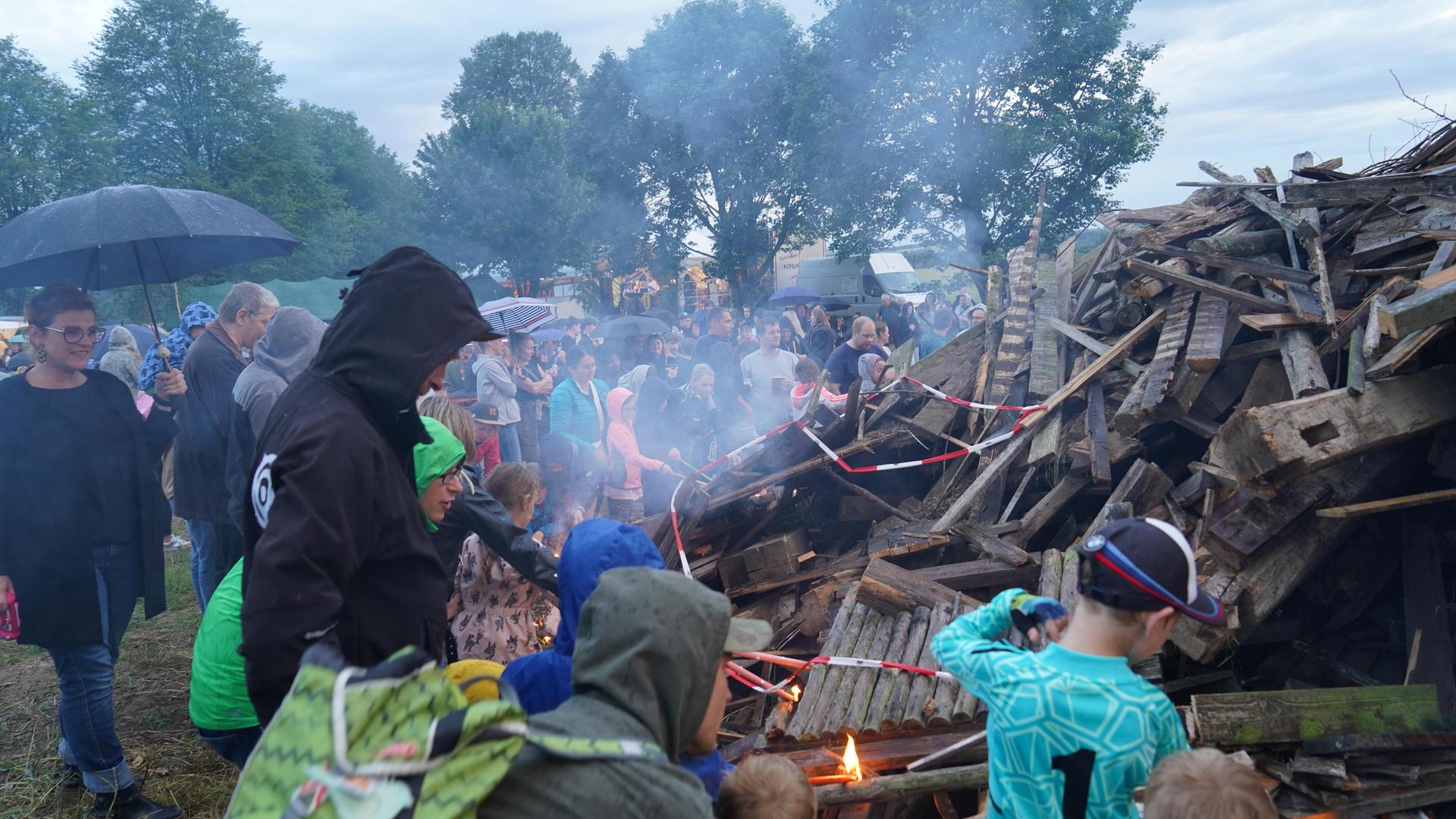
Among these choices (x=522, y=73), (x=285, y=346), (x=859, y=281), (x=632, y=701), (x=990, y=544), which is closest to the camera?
(x=632, y=701)

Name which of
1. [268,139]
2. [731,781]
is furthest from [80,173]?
[731,781]

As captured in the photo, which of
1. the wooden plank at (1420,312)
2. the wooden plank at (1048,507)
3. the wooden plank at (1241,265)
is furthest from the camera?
the wooden plank at (1048,507)

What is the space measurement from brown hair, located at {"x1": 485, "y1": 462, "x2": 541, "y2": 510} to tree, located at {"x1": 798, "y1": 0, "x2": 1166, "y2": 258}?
19.1 metres

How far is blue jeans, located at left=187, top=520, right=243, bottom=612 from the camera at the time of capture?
4.86 meters

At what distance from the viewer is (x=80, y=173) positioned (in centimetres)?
2883

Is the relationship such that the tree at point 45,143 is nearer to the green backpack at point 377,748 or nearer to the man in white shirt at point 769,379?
the man in white shirt at point 769,379

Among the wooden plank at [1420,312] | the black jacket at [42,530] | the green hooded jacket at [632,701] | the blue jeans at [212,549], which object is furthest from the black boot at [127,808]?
the wooden plank at [1420,312]

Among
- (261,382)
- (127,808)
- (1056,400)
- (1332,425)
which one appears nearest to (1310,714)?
(1332,425)

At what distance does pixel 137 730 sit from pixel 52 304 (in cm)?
281

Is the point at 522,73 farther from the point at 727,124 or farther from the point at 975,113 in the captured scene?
the point at 975,113

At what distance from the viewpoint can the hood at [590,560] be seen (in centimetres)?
240

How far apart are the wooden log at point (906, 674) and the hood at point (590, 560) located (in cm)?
168

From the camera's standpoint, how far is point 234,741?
317cm

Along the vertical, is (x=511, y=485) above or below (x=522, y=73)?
below
